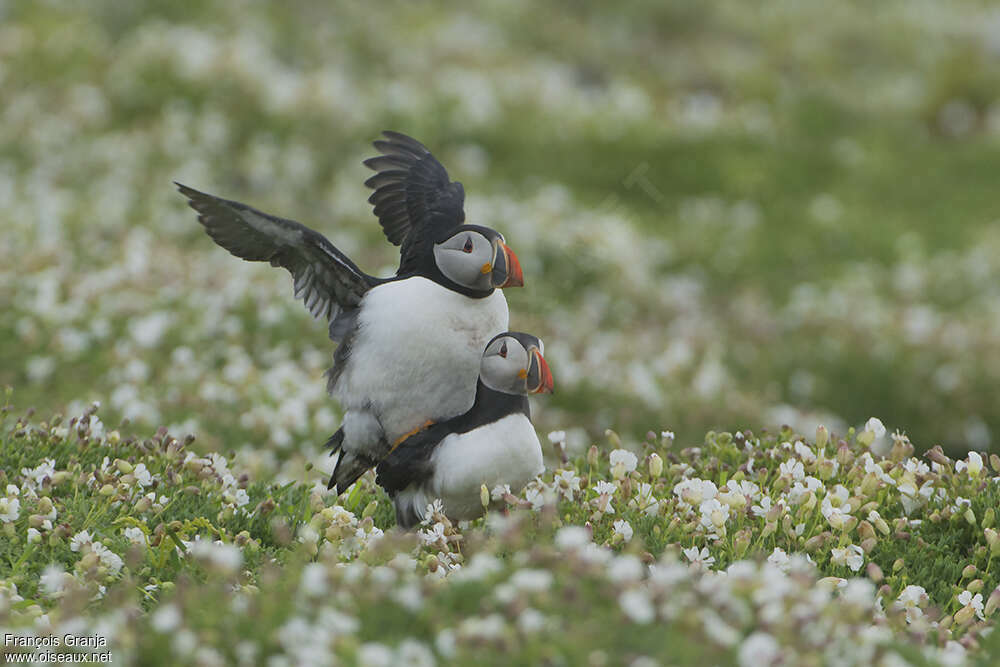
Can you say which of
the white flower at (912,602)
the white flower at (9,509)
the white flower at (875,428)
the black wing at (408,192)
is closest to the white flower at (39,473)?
the white flower at (9,509)

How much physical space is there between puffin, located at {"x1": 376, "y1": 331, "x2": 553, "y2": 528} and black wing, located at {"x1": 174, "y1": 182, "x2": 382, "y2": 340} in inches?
32.6

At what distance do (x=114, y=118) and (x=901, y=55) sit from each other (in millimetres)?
17696

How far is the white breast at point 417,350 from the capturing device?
205 inches

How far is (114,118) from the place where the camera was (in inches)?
608

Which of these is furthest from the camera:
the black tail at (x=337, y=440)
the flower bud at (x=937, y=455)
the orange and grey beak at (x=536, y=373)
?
the black tail at (x=337, y=440)

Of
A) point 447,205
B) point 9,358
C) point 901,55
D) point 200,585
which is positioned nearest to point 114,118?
point 9,358

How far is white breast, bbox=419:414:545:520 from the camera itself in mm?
4910

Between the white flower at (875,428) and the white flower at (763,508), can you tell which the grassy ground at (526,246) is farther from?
the white flower at (875,428)

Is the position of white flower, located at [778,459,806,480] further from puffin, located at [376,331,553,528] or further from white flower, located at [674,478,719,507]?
puffin, located at [376,331,553,528]

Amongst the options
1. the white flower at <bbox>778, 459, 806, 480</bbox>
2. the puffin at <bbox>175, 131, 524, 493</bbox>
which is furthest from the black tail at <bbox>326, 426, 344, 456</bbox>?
the white flower at <bbox>778, 459, 806, 480</bbox>

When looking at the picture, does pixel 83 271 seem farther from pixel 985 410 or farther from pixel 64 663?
pixel 985 410

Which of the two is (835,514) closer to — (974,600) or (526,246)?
(974,600)

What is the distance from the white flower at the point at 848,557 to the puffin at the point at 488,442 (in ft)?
4.19

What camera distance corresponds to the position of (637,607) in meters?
3.43
